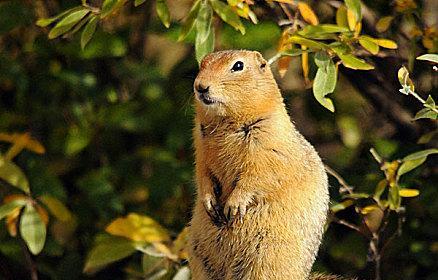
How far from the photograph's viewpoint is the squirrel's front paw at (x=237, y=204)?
2553 millimetres

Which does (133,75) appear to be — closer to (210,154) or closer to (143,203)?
(143,203)

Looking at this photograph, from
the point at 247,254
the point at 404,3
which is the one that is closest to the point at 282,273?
the point at 247,254

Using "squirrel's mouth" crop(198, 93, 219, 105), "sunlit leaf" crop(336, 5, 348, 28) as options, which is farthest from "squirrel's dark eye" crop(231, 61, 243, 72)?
"sunlit leaf" crop(336, 5, 348, 28)

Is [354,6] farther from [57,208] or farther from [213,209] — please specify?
[57,208]

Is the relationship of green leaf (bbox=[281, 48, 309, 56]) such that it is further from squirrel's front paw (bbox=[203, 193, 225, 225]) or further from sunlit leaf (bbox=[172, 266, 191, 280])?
sunlit leaf (bbox=[172, 266, 191, 280])

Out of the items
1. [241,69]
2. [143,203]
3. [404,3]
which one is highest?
[241,69]

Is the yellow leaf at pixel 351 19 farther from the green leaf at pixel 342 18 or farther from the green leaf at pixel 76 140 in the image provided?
the green leaf at pixel 76 140

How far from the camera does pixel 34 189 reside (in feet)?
11.7

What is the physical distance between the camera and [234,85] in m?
2.49

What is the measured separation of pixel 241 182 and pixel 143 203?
1.34m

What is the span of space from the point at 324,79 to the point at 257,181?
0.35 meters

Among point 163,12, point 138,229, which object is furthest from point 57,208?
point 163,12

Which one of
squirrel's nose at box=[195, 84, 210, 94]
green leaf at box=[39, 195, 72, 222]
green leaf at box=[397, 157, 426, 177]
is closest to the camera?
squirrel's nose at box=[195, 84, 210, 94]

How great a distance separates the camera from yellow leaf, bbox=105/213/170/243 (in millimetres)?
3240
